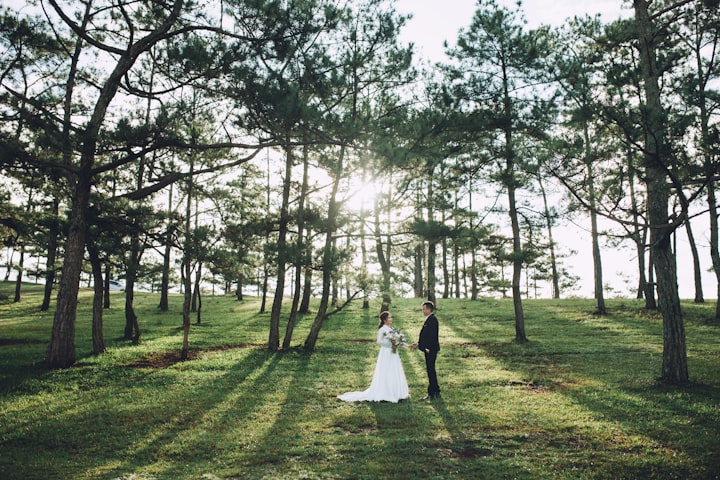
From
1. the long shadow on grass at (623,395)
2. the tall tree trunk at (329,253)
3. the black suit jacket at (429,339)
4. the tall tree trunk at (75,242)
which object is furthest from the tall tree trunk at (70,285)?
the long shadow on grass at (623,395)

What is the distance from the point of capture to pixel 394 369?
9672mm

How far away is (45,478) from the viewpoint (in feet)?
18.1

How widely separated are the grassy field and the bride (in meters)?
0.31

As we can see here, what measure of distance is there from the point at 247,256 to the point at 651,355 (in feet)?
42.5

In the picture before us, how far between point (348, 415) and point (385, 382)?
149 centimetres

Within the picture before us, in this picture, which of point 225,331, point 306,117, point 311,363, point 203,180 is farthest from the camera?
point 225,331

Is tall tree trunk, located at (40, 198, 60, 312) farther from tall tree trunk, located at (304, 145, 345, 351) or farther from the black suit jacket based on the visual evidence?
the black suit jacket

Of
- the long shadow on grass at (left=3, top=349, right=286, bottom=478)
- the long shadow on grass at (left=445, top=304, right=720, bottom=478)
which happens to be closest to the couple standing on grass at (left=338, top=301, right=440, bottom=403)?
the long shadow on grass at (left=445, top=304, right=720, bottom=478)

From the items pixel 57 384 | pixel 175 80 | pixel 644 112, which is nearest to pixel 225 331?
pixel 57 384

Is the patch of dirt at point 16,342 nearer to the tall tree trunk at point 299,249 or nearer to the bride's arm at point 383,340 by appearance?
the tall tree trunk at point 299,249

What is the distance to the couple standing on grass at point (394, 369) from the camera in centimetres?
934

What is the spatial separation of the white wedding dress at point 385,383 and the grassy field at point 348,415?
0.31 metres

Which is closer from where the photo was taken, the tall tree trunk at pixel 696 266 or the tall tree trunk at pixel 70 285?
the tall tree trunk at pixel 70 285

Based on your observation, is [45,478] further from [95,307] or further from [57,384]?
[95,307]
